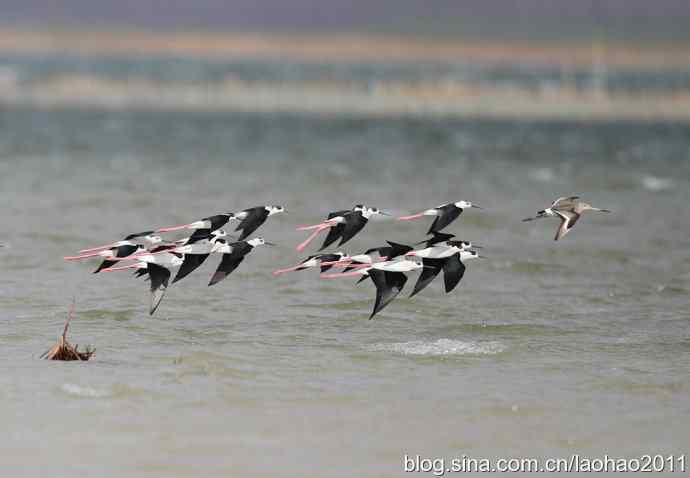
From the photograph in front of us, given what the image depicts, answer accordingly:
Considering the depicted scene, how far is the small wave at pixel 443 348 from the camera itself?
12.7 m

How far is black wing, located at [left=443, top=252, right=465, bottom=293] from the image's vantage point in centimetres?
1144

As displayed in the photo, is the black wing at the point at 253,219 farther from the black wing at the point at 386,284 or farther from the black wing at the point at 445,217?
the black wing at the point at 445,217

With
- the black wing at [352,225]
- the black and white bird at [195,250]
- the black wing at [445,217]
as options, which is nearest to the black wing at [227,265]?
the black and white bird at [195,250]

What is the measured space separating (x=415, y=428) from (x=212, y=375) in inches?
83.9

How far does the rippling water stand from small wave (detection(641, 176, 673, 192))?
4075 millimetres

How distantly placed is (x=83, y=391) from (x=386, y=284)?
2757 mm

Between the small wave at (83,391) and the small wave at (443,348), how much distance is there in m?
3.01

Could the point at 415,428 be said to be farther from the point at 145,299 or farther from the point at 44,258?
the point at 44,258

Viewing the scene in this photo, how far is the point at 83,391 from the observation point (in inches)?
418

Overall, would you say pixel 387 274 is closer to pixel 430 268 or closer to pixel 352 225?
pixel 430 268

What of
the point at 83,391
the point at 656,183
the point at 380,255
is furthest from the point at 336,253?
the point at 656,183

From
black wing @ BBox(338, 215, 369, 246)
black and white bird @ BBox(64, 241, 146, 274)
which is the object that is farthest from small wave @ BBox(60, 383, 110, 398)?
black wing @ BBox(338, 215, 369, 246)

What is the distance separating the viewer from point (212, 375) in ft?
37.5

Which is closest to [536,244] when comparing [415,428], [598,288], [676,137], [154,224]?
[598,288]
